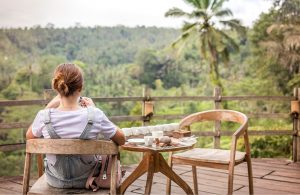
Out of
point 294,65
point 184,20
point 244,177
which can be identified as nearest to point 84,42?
point 184,20

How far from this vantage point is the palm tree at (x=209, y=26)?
2372 centimetres

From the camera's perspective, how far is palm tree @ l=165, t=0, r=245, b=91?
23719mm

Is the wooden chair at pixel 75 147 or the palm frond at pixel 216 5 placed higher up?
the palm frond at pixel 216 5

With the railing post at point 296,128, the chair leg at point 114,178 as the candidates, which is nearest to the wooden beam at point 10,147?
the chair leg at point 114,178

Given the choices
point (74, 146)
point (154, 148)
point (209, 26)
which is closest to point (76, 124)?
point (74, 146)

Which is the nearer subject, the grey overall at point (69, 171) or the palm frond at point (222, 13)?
the grey overall at point (69, 171)

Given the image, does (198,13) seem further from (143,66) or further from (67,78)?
(67,78)

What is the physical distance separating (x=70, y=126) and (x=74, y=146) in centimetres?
16

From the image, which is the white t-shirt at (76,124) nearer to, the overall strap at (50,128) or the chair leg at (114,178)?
the overall strap at (50,128)

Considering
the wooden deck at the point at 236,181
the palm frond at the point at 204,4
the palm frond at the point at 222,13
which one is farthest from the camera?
the palm frond at the point at 222,13

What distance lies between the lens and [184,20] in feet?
80.7

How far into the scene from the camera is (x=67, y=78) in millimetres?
1919

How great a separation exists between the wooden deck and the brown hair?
191cm

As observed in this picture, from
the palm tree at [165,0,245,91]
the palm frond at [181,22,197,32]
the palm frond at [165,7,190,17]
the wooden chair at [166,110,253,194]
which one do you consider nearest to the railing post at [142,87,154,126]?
the wooden chair at [166,110,253,194]
